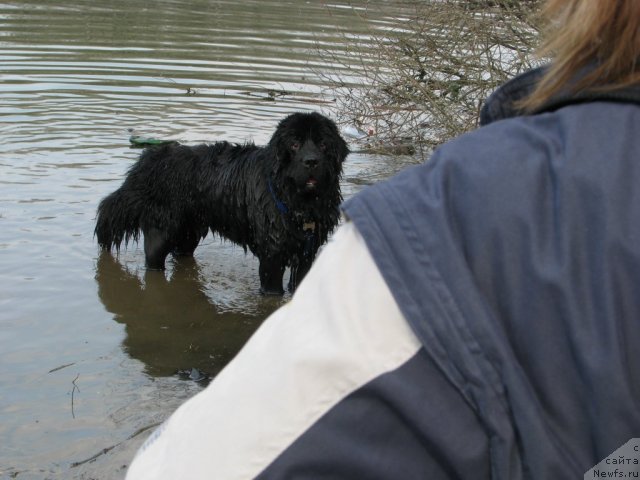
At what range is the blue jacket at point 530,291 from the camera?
3.46 feet

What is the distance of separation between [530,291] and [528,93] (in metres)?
0.31

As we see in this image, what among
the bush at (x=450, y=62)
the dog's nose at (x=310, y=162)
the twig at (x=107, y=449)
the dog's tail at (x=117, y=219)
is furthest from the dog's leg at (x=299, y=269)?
the twig at (x=107, y=449)

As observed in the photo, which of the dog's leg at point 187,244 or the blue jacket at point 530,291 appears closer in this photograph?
the blue jacket at point 530,291

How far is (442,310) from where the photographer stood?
1.06m

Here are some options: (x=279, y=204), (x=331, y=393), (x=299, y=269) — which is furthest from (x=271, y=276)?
(x=331, y=393)

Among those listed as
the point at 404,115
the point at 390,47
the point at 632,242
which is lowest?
the point at 404,115

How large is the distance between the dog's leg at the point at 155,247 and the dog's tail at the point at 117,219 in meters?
0.18

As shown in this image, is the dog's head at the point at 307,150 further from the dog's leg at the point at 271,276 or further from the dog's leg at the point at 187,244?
the dog's leg at the point at 187,244

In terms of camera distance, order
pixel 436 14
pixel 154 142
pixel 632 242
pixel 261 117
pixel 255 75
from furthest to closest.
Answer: pixel 255 75, pixel 261 117, pixel 154 142, pixel 436 14, pixel 632 242

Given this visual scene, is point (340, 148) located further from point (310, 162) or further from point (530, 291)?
point (530, 291)

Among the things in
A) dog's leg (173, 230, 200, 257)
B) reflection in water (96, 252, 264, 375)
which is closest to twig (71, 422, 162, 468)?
reflection in water (96, 252, 264, 375)

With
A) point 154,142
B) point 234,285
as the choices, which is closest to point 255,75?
point 154,142

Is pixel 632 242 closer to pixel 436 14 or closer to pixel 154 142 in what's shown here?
pixel 436 14

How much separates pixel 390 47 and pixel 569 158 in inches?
387
